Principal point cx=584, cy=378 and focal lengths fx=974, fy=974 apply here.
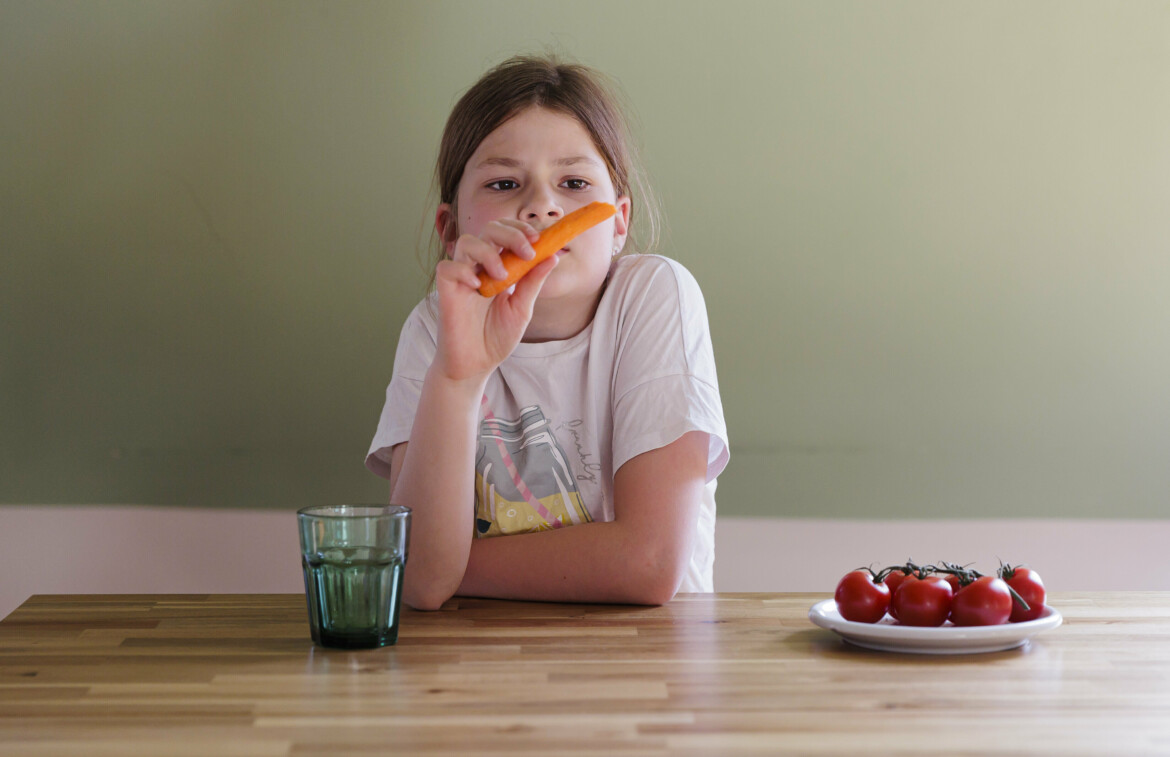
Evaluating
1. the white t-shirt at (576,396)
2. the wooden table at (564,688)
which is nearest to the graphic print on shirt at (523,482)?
the white t-shirt at (576,396)

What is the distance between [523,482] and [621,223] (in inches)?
15.4

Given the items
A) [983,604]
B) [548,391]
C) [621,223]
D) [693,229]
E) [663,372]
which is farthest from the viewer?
[693,229]

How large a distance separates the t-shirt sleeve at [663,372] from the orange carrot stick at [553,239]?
0.23 meters

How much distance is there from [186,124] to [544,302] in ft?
2.75

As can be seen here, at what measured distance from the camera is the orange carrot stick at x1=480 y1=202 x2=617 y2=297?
90 centimetres

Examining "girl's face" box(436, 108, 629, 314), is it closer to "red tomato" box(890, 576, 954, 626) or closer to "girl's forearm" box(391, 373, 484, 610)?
"girl's forearm" box(391, 373, 484, 610)

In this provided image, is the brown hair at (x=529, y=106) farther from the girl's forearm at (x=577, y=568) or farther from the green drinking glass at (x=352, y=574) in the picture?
the green drinking glass at (x=352, y=574)

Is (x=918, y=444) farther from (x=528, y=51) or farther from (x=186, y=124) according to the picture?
(x=186, y=124)

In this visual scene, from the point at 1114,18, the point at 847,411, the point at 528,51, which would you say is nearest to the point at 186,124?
the point at 528,51

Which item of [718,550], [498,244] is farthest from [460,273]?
[718,550]

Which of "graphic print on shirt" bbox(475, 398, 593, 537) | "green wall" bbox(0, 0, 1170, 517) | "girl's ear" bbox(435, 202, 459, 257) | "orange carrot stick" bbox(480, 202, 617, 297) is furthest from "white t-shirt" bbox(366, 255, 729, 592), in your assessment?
"green wall" bbox(0, 0, 1170, 517)

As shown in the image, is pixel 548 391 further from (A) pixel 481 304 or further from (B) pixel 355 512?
(B) pixel 355 512

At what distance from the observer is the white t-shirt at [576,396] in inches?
45.1

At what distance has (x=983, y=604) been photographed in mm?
801
